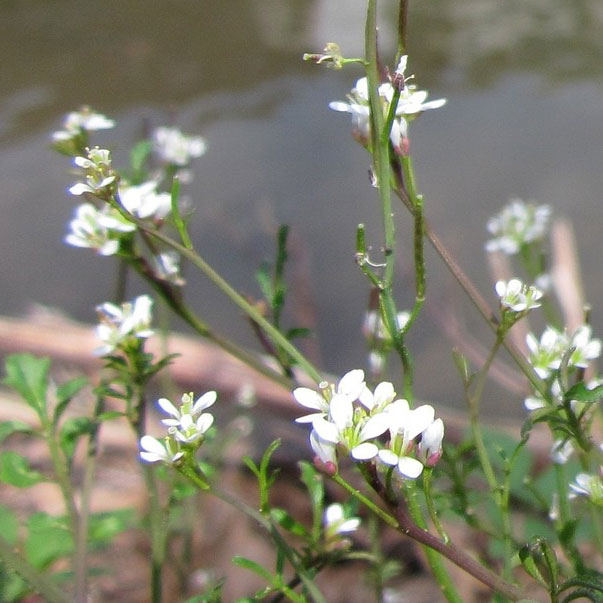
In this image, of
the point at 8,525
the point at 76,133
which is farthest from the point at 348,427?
the point at 8,525

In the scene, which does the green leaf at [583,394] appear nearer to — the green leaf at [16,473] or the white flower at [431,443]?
the white flower at [431,443]

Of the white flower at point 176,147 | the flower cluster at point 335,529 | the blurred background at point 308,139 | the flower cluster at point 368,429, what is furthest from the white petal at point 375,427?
the blurred background at point 308,139

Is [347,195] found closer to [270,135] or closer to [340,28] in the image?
[270,135]

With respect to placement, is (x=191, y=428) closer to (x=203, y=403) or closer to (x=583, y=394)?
(x=203, y=403)

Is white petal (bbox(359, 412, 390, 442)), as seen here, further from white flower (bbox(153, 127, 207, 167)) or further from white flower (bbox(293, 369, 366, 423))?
white flower (bbox(153, 127, 207, 167))

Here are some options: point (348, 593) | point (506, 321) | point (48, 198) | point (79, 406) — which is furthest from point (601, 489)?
point (48, 198)

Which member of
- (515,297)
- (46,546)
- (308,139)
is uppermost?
(308,139)

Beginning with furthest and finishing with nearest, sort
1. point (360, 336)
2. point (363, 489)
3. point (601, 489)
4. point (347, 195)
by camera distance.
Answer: point (347, 195)
point (360, 336)
point (363, 489)
point (601, 489)
